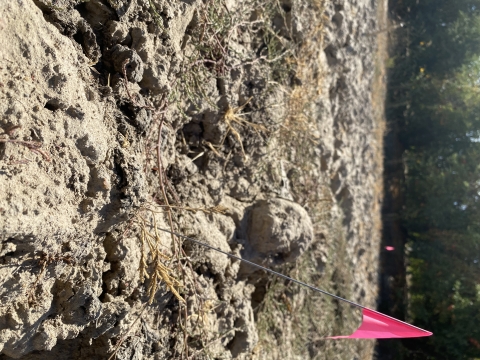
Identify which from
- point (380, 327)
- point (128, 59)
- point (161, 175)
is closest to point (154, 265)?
point (161, 175)

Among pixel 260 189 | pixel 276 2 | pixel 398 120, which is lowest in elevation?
pixel 260 189

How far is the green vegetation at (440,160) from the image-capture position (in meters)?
5.25

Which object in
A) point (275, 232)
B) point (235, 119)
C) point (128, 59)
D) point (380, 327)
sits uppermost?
point (235, 119)

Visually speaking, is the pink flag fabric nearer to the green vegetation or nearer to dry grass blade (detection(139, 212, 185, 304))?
dry grass blade (detection(139, 212, 185, 304))

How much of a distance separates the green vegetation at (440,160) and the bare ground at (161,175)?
8.72ft

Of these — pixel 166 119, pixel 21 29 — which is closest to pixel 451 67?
pixel 166 119

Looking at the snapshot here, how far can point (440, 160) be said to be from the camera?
19.7 ft

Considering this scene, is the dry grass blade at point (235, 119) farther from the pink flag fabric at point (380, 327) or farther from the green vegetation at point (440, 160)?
the green vegetation at point (440, 160)

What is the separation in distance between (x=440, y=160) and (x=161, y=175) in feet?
17.7

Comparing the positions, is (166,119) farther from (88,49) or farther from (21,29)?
(21,29)

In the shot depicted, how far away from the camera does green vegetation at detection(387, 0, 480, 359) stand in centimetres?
525

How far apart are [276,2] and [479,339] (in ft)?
14.3

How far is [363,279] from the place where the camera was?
4.53 meters

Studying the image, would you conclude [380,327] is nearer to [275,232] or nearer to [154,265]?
[275,232]
